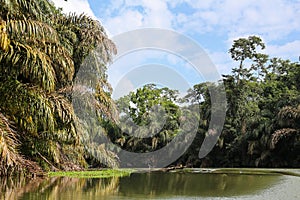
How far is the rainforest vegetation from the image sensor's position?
7016 millimetres

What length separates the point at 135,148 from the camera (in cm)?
2636

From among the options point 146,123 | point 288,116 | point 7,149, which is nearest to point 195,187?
point 7,149

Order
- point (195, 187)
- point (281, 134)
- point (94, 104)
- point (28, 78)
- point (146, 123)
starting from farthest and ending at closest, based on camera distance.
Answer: point (146, 123) → point (281, 134) → point (94, 104) → point (195, 187) → point (28, 78)

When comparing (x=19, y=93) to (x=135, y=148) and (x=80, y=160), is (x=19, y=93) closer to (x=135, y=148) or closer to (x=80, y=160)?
(x=80, y=160)

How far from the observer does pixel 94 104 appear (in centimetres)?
1441

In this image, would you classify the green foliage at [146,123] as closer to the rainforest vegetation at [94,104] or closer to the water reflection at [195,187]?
the rainforest vegetation at [94,104]

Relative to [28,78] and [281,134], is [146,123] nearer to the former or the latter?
[281,134]

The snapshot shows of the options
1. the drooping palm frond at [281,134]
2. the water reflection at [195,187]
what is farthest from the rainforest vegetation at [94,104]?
the water reflection at [195,187]

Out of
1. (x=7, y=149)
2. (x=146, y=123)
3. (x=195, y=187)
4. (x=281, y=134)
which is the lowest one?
(x=195, y=187)

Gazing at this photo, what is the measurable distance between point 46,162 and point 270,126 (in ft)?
49.4

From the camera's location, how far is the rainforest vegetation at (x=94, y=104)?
7.02 m

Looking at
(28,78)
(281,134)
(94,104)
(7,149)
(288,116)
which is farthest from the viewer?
(288,116)

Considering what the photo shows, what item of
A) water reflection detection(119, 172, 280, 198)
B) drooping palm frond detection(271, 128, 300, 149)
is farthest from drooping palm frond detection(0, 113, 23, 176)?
drooping palm frond detection(271, 128, 300, 149)

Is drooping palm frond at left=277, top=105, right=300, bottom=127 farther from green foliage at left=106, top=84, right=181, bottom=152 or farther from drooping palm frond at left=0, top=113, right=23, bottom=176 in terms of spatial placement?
drooping palm frond at left=0, top=113, right=23, bottom=176
